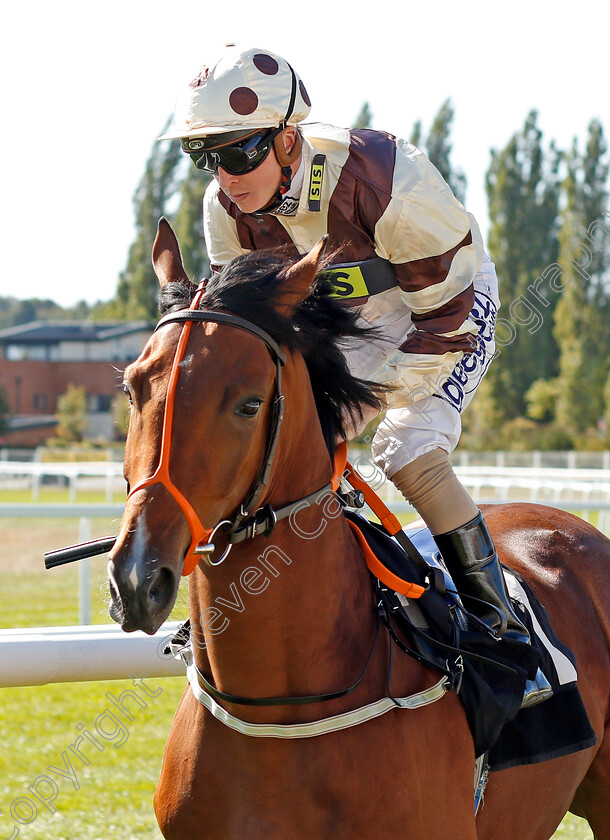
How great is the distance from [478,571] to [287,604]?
665mm

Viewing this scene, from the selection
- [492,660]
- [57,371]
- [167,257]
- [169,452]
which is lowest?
[57,371]

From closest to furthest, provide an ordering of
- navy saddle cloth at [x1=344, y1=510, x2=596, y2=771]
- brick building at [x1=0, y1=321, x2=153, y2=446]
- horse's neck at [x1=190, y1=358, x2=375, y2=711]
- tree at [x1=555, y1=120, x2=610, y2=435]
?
horse's neck at [x1=190, y1=358, x2=375, y2=711]
navy saddle cloth at [x1=344, y1=510, x2=596, y2=771]
tree at [x1=555, y1=120, x2=610, y2=435]
brick building at [x1=0, y1=321, x2=153, y2=446]

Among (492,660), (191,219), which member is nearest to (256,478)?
(492,660)

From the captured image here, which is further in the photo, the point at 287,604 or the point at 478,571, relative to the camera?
the point at 478,571

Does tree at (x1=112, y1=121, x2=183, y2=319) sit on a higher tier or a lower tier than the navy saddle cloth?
lower

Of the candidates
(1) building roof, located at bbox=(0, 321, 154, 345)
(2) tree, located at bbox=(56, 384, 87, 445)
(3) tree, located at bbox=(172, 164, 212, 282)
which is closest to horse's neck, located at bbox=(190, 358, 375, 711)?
(3) tree, located at bbox=(172, 164, 212, 282)

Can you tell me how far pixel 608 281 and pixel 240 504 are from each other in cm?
A: 3846

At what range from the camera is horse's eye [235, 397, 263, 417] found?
201 cm

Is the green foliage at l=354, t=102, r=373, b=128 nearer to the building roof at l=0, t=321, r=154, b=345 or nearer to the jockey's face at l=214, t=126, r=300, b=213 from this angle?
the building roof at l=0, t=321, r=154, b=345

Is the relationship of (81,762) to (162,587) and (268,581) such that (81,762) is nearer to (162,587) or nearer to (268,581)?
(268,581)

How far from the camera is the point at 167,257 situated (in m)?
2.52

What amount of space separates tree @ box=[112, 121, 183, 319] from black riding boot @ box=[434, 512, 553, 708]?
40153mm

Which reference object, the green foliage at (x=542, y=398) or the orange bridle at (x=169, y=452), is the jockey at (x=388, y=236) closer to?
the orange bridle at (x=169, y=452)

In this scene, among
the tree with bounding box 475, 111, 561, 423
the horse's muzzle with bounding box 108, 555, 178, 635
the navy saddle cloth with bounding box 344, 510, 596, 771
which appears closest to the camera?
the horse's muzzle with bounding box 108, 555, 178, 635
